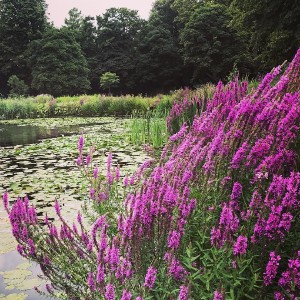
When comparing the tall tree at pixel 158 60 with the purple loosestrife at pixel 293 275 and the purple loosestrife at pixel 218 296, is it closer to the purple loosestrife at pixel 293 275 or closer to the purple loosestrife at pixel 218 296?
the purple loosestrife at pixel 293 275

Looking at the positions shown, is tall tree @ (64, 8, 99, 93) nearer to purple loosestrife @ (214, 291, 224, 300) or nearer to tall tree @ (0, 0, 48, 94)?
tall tree @ (0, 0, 48, 94)

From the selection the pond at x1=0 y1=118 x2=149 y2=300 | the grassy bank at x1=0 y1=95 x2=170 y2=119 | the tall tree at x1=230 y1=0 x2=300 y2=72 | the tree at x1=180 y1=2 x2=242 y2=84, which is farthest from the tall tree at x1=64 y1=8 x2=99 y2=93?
the pond at x1=0 y1=118 x2=149 y2=300

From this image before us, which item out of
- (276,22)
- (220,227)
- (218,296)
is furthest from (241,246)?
(276,22)

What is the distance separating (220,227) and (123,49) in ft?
164

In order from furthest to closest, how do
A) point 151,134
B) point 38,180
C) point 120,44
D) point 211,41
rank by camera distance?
1. point 120,44
2. point 211,41
3. point 151,134
4. point 38,180

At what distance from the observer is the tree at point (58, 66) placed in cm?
4003

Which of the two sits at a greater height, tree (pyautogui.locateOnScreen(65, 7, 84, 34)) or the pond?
tree (pyautogui.locateOnScreen(65, 7, 84, 34))

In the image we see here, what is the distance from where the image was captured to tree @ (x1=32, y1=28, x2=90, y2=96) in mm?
40031

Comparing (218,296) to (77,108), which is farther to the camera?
(77,108)

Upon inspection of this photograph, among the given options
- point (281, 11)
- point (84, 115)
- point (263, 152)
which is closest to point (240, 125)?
point (263, 152)

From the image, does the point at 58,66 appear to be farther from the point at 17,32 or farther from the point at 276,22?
the point at 276,22

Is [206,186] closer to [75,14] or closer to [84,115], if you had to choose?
[84,115]

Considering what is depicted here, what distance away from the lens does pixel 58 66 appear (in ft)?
132

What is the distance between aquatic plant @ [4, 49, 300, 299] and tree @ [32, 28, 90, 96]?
39.0 metres
